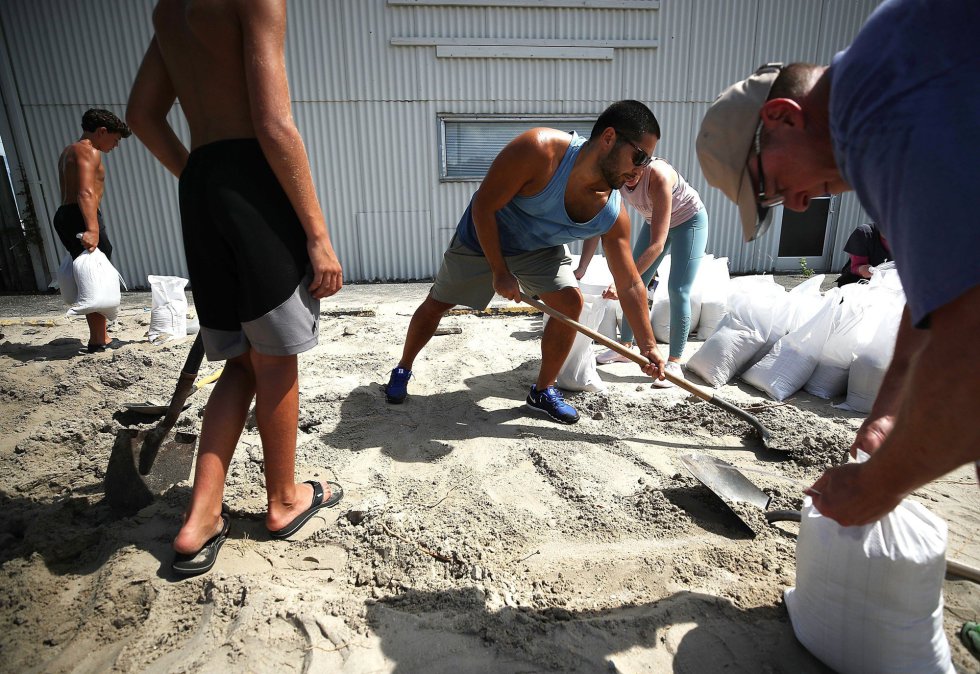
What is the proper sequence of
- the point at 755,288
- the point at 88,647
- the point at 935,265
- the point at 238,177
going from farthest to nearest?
the point at 755,288, the point at 238,177, the point at 88,647, the point at 935,265

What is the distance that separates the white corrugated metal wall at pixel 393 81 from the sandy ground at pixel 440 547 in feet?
15.5

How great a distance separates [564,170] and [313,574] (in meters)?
1.97

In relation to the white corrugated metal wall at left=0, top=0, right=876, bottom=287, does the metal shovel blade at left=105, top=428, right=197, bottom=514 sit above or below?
below

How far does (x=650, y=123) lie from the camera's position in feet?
7.71

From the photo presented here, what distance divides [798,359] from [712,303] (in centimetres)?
107

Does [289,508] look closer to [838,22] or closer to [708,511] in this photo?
[708,511]

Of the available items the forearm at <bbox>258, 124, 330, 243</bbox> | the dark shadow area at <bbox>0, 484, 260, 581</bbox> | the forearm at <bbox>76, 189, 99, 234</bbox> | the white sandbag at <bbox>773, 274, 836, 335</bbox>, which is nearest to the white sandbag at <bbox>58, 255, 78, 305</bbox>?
the forearm at <bbox>76, 189, 99, 234</bbox>

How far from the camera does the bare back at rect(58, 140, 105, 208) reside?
3863 mm

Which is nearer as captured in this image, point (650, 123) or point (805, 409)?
point (650, 123)

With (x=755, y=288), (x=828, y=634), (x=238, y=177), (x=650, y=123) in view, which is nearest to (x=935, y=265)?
(x=828, y=634)

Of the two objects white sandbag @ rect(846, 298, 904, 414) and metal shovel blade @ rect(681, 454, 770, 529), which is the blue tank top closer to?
metal shovel blade @ rect(681, 454, 770, 529)

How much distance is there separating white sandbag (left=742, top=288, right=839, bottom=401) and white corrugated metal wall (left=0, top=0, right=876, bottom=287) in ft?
16.2

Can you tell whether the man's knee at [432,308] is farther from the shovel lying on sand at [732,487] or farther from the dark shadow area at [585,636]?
the dark shadow area at [585,636]

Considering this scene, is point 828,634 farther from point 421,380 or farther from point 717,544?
point 421,380
